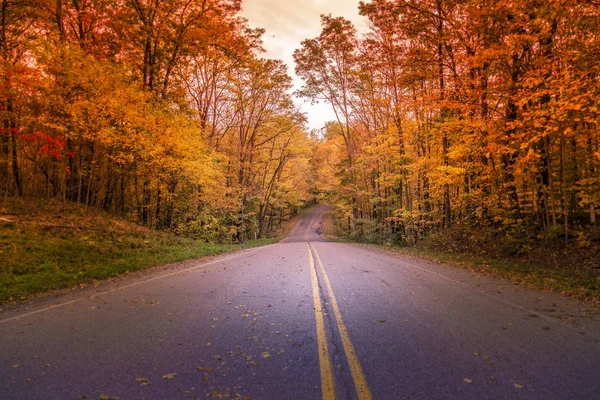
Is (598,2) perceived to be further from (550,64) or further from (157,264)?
(157,264)

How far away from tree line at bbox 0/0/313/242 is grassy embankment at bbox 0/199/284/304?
2.05 metres

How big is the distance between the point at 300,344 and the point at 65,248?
30.8ft

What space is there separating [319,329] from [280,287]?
2940 mm

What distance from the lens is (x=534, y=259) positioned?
445 inches

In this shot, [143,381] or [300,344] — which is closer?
[143,381]

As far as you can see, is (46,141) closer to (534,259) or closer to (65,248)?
(65,248)

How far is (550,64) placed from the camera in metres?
9.43

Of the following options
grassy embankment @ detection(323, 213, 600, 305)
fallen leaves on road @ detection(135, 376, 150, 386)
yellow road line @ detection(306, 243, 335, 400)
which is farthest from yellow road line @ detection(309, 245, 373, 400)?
grassy embankment @ detection(323, 213, 600, 305)

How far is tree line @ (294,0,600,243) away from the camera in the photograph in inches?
360

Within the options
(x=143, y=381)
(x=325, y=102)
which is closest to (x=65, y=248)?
(x=143, y=381)

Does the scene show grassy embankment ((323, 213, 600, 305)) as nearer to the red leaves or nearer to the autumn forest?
the autumn forest

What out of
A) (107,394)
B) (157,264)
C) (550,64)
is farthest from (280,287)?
(550,64)

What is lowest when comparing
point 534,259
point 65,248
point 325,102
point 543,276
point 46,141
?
point 543,276

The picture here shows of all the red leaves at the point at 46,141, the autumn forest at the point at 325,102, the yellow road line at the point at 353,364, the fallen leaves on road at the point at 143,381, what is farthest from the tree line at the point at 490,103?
the red leaves at the point at 46,141
